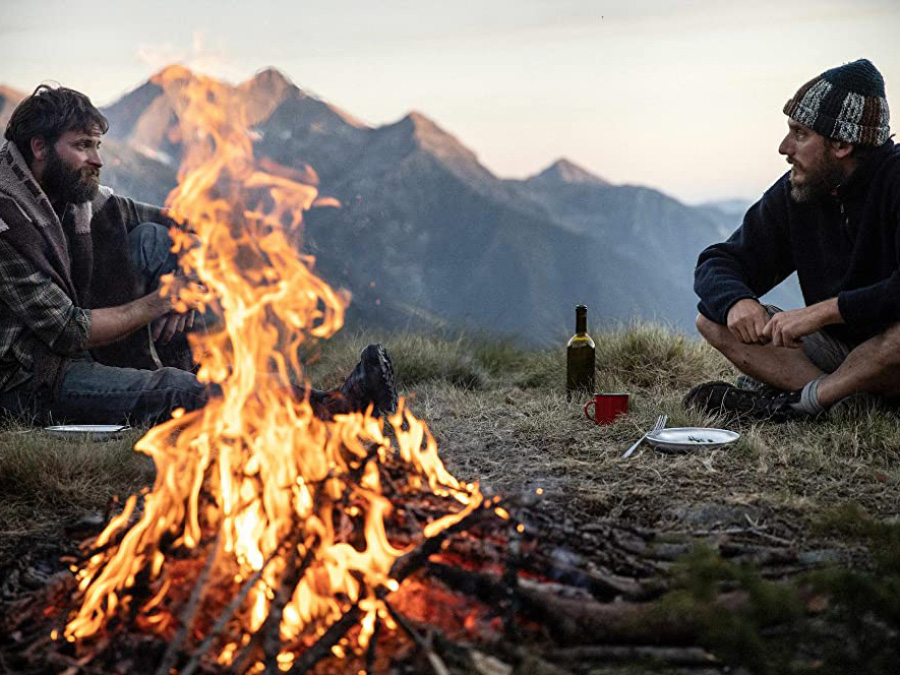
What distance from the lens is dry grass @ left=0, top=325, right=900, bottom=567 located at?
125 inches

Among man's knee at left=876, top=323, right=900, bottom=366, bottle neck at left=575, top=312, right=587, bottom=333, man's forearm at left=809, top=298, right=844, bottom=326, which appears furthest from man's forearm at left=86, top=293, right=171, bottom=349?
man's knee at left=876, top=323, right=900, bottom=366

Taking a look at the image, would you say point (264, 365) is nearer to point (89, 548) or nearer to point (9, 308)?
point (89, 548)

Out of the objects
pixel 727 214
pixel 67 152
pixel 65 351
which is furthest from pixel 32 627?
pixel 727 214

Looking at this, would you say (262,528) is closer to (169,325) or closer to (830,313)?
(169,325)

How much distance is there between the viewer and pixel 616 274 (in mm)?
32219

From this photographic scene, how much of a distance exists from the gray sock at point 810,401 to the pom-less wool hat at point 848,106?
1.15 metres

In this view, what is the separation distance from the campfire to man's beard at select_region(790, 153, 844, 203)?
2277mm

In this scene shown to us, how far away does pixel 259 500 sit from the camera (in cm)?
246

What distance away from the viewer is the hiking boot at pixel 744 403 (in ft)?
14.2

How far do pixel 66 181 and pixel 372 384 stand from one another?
181cm

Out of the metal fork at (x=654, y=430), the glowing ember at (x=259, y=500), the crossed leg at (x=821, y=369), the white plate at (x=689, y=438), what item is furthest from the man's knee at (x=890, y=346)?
the glowing ember at (x=259, y=500)

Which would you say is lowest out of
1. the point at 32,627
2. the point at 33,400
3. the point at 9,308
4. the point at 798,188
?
the point at 32,627

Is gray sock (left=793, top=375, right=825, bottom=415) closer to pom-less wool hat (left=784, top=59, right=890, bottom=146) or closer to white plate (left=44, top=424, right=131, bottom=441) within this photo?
Result: pom-less wool hat (left=784, top=59, right=890, bottom=146)

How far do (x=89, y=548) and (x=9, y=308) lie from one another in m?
2.14
